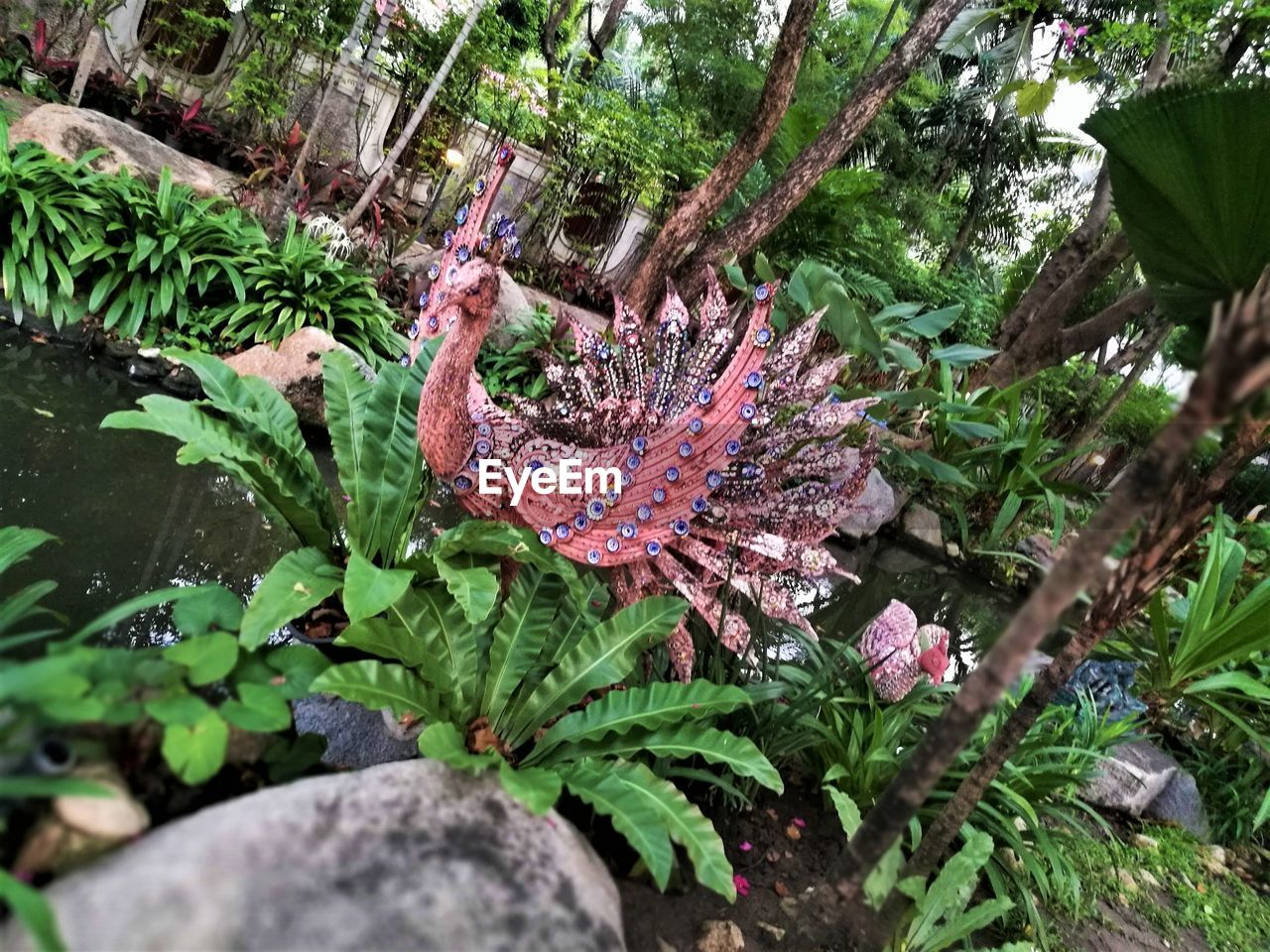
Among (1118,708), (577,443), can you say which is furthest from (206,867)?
(1118,708)

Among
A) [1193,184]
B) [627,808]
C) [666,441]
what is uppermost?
[1193,184]

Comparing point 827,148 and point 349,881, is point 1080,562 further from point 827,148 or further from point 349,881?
point 827,148

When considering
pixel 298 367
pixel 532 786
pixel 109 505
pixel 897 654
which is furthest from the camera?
pixel 298 367

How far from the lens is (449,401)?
5.42 feet

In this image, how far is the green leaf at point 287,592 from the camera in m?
1.25

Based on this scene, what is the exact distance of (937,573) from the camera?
4.84m

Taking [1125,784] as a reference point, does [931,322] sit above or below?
above

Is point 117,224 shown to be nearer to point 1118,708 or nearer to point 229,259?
point 229,259

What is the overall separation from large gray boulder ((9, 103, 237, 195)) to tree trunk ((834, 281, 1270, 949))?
4857 millimetres

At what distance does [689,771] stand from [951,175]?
1384 cm

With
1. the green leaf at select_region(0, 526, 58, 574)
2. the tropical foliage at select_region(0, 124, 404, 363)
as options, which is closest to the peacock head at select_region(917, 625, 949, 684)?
the green leaf at select_region(0, 526, 58, 574)

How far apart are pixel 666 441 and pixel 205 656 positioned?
1049mm

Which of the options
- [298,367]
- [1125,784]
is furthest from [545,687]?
[298,367]

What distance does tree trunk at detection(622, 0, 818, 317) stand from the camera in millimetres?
4734
